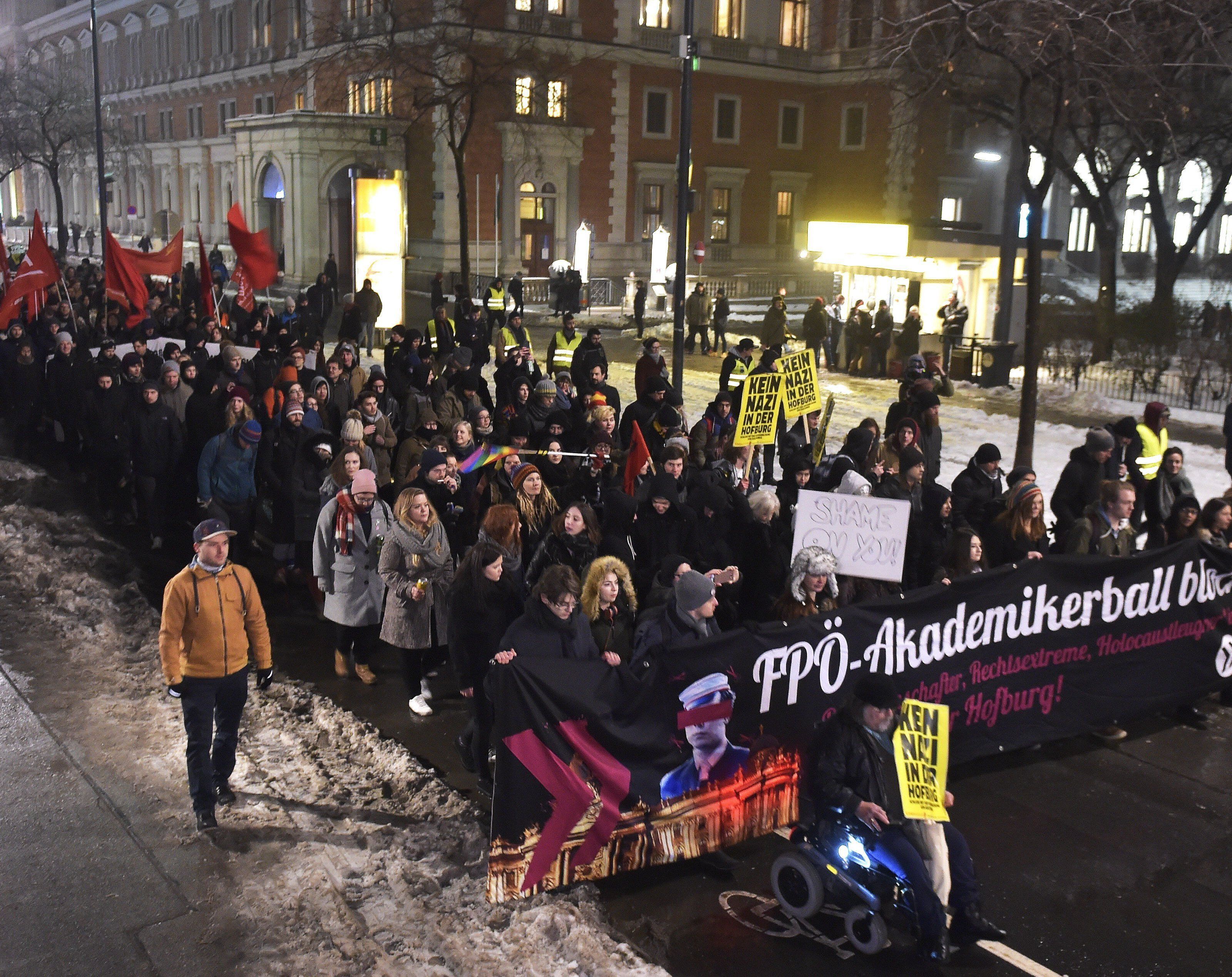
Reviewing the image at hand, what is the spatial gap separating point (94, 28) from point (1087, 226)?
4825 centimetres

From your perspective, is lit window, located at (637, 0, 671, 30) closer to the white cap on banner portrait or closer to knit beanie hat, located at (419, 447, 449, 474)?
knit beanie hat, located at (419, 447, 449, 474)

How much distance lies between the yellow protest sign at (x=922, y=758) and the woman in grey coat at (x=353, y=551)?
3908mm

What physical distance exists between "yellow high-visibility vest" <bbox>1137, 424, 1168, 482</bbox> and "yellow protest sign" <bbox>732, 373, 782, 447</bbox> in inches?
131

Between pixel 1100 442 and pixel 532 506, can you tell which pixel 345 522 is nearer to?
pixel 532 506

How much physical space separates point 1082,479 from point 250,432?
7.06 meters

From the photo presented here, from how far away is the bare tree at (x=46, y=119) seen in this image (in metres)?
48.2

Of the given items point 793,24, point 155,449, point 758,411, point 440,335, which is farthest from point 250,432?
point 793,24

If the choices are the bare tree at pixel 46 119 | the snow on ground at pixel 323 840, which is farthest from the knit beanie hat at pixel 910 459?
the bare tree at pixel 46 119

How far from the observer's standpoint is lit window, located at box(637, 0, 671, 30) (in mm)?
46344

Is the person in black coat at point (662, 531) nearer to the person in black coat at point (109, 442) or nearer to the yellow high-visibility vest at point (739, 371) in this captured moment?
the person in black coat at point (109, 442)

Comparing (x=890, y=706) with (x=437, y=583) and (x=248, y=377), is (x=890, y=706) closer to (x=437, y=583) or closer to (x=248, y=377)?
(x=437, y=583)

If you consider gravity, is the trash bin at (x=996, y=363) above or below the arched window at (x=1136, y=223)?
below

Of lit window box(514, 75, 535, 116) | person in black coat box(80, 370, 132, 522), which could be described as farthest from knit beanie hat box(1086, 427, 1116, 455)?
lit window box(514, 75, 535, 116)

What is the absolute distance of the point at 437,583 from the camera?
316 inches
